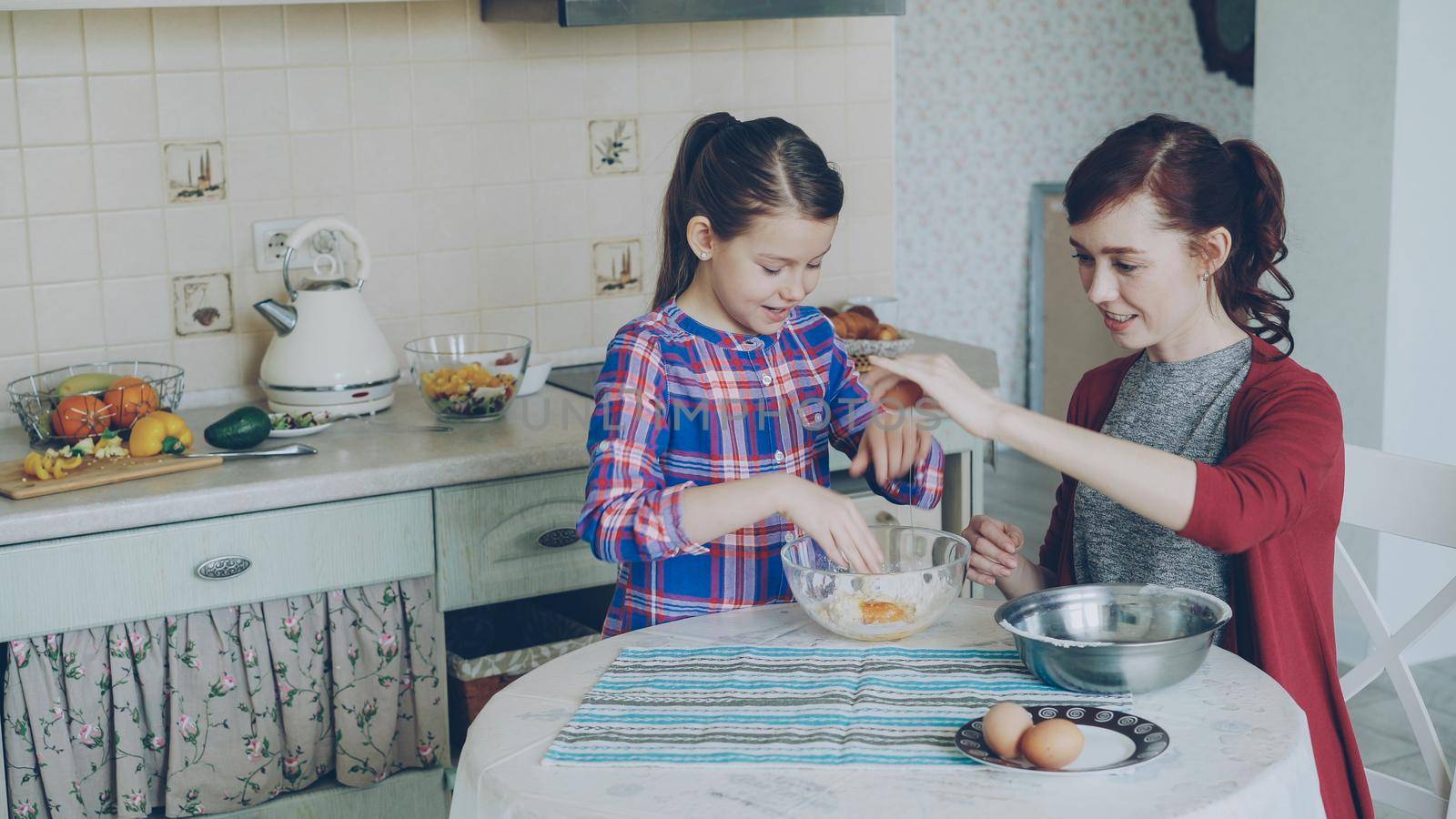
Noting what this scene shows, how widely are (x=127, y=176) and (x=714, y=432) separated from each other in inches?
49.7

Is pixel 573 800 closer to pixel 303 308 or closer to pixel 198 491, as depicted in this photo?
pixel 198 491

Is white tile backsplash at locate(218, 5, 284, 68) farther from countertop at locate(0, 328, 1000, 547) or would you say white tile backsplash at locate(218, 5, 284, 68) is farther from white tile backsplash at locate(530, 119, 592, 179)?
countertop at locate(0, 328, 1000, 547)

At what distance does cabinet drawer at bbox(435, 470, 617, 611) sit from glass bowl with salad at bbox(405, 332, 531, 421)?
20 cm

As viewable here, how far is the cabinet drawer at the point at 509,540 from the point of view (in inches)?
85.4

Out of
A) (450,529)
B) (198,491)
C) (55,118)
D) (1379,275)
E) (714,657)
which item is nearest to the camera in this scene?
(714,657)

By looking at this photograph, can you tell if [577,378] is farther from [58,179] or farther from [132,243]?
[58,179]

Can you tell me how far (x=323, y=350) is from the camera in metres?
2.36

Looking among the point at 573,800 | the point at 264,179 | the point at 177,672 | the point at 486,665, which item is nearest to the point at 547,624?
the point at 486,665

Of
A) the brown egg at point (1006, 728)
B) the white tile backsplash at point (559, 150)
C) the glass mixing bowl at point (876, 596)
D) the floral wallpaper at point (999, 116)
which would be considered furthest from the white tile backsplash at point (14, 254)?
the floral wallpaper at point (999, 116)

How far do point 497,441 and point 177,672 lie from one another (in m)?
0.58

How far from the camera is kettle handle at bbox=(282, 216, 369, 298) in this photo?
2.39 meters

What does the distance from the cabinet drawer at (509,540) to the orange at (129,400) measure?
48cm

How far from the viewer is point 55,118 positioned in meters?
2.31

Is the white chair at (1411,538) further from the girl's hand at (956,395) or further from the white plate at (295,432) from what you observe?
the white plate at (295,432)
